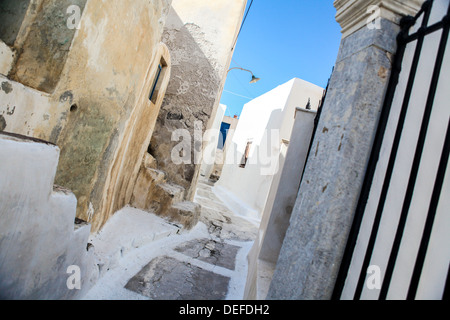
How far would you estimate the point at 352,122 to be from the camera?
1.25 meters

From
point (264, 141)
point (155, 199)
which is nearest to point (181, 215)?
point (155, 199)

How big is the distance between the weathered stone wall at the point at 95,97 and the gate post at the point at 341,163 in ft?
6.44

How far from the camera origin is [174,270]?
2.91m

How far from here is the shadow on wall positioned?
17.0 feet

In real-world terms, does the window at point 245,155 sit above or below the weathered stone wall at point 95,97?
above

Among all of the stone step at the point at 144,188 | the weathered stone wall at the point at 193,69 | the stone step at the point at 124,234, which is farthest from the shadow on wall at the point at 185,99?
the stone step at the point at 124,234

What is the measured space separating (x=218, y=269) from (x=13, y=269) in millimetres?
2337

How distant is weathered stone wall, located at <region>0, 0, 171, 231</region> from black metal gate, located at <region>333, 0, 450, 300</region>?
220 cm

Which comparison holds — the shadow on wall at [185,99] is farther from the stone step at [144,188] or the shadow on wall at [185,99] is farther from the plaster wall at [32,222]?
the plaster wall at [32,222]

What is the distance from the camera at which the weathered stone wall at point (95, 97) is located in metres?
2.02

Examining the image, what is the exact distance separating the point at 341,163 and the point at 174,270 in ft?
7.62

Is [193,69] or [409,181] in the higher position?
[193,69]

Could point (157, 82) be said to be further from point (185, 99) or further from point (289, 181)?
point (289, 181)
